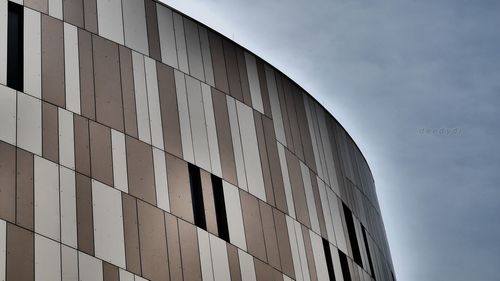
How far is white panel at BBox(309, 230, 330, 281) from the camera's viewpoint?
2902 cm

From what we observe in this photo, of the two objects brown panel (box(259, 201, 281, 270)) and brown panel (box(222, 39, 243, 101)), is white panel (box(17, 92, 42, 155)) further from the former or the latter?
brown panel (box(259, 201, 281, 270))

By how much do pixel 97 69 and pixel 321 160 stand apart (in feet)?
38.5

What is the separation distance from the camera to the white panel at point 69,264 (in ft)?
66.4

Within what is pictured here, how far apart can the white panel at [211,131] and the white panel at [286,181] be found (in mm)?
3603

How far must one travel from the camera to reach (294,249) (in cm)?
2795

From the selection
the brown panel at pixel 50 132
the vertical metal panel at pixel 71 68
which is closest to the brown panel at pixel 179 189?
the vertical metal panel at pixel 71 68

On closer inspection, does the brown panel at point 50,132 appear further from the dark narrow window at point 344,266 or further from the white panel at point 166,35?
the dark narrow window at point 344,266

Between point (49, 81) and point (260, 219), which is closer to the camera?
point (49, 81)

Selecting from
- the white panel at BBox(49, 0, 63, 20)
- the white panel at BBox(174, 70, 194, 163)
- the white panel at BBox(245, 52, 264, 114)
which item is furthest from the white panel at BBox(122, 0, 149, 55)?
the white panel at BBox(245, 52, 264, 114)

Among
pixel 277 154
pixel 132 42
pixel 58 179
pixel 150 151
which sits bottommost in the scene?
pixel 58 179

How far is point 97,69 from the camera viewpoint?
79.8ft

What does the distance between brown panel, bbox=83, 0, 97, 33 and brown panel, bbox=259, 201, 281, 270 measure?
8.20 metres

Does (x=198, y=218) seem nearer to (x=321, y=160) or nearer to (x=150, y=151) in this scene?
(x=150, y=151)

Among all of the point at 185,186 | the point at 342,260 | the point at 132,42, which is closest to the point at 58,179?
the point at 185,186
